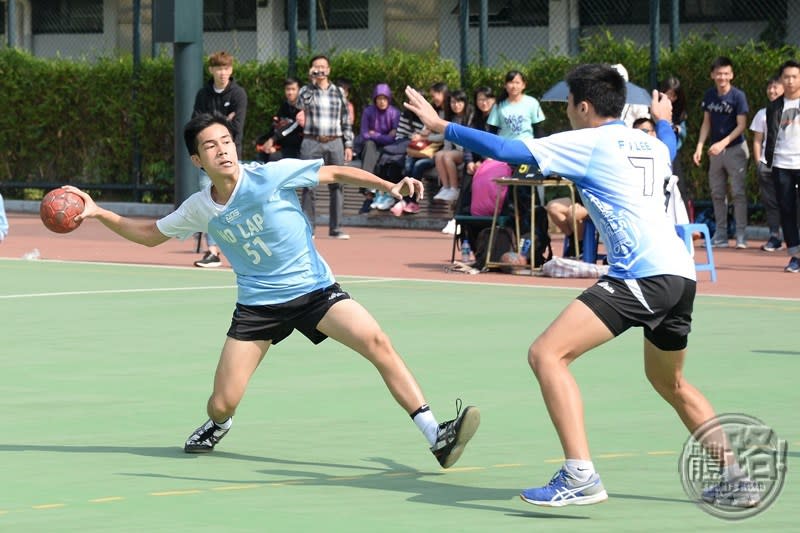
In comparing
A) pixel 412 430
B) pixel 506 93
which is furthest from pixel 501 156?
pixel 506 93

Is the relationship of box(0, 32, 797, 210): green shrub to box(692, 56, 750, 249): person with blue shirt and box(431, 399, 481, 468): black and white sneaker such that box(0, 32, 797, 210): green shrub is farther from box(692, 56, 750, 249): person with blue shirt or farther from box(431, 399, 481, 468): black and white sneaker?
box(431, 399, 481, 468): black and white sneaker

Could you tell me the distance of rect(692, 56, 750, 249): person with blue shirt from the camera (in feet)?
63.3

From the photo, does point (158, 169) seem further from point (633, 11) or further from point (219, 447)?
point (219, 447)

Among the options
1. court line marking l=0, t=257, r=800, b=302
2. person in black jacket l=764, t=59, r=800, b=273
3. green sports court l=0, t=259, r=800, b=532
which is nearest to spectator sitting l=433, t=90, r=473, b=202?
person in black jacket l=764, t=59, r=800, b=273

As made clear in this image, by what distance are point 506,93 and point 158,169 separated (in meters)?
8.55

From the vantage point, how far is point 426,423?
758 cm

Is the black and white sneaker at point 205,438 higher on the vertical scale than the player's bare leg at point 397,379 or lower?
lower

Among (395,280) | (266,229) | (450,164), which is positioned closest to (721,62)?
(450,164)

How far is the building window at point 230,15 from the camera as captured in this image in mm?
36312

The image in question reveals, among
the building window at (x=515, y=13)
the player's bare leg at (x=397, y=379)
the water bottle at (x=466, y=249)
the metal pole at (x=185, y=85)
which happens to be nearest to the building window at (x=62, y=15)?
the building window at (x=515, y=13)

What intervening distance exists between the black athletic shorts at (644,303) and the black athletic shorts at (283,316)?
1.50 m

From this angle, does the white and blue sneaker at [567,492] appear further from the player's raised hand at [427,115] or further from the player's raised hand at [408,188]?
the player's raised hand at [408,188]

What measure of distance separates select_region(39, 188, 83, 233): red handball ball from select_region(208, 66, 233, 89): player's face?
10.5 metres

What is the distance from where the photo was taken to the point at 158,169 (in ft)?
85.5
